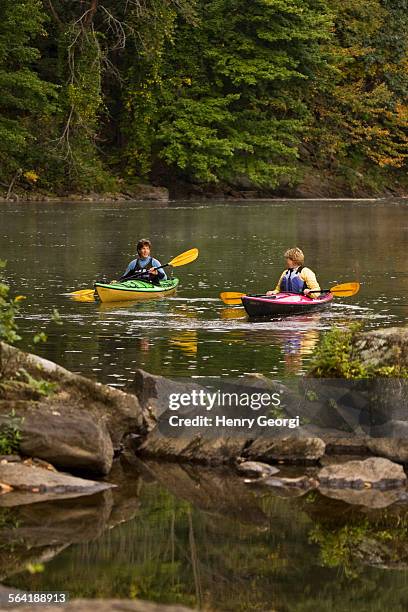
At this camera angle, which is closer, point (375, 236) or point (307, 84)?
point (375, 236)

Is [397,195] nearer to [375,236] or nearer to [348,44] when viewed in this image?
[348,44]

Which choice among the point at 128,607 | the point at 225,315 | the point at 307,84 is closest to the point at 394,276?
the point at 225,315

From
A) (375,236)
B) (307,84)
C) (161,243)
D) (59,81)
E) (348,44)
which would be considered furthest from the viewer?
(348,44)

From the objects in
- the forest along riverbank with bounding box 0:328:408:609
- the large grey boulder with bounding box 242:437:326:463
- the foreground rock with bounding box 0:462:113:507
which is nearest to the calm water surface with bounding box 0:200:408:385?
the forest along riverbank with bounding box 0:328:408:609

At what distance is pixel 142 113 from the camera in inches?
2199

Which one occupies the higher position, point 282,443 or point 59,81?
point 59,81

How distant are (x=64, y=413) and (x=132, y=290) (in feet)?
37.9

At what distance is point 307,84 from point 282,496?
51.3 meters

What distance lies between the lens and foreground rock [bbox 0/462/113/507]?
10.1 meters

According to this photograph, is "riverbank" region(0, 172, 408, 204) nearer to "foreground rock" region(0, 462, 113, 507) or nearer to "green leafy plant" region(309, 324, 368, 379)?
"green leafy plant" region(309, 324, 368, 379)

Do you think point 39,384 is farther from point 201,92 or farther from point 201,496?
point 201,92

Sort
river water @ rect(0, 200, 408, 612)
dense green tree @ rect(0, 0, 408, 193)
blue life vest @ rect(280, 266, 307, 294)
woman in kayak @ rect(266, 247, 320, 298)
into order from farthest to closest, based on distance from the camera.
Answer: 1. dense green tree @ rect(0, 0, 408, 193)
2. blue life vest @ rect(280, 266, 307, 294)
3. woman in kayak @ rect(266, 247, 320, 298)
4. river water @ rect(0, 200, 408, 612)

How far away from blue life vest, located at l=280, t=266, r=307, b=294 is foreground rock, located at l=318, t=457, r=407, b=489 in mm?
9845

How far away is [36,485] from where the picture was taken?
404 inches
